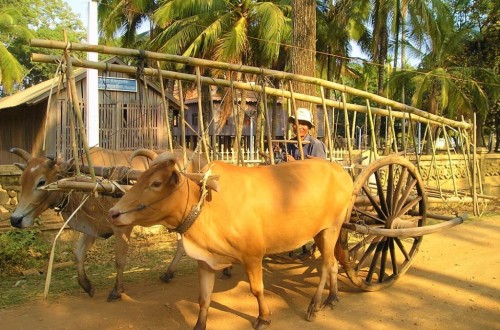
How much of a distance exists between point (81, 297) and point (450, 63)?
21630mm

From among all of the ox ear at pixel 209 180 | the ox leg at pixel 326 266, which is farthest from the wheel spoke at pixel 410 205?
the ox ear at pixel 209 180

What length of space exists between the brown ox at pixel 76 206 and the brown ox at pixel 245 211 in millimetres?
945

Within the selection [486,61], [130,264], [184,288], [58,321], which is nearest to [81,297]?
[58,321]

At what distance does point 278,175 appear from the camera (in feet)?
15.2

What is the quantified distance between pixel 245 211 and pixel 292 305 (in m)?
1.65

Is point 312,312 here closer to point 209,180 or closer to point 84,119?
point 209,180

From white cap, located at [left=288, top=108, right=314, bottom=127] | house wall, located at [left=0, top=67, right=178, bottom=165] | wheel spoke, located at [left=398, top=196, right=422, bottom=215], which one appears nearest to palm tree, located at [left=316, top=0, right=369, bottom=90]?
house wall, located at [left=0, top=67, right=178, bottom=165]

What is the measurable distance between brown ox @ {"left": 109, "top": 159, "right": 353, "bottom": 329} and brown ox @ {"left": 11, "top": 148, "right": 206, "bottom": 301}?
0.94 metres

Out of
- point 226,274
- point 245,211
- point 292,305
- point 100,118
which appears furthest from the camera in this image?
point 100,118

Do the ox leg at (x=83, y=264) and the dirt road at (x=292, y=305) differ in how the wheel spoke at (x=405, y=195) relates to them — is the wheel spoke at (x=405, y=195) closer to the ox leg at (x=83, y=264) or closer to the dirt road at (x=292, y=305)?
the dirt road at (x=292, y=305)

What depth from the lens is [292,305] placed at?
5.26 metres

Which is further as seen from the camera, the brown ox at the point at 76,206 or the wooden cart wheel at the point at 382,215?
the wooden cart wheel at the point at 382,215

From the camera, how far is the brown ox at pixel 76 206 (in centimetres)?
509

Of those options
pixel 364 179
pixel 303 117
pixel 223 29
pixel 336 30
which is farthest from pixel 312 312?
pixel 336 30
